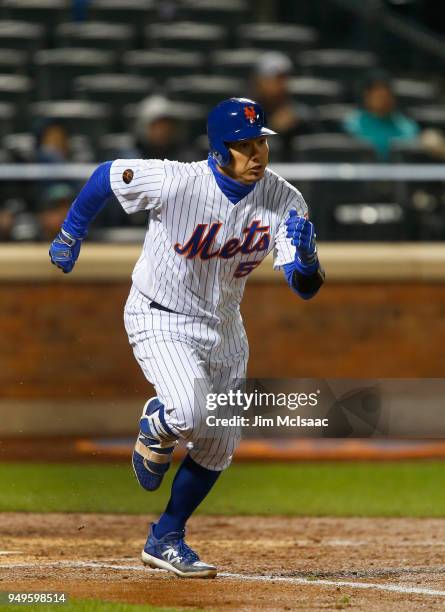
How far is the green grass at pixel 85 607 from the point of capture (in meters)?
4.09

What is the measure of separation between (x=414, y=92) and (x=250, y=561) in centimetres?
621

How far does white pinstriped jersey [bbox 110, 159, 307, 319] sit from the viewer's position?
4715mm

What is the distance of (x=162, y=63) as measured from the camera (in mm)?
10828

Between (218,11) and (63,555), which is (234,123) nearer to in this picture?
(63,555)

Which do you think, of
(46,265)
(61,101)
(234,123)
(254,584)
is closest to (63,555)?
(254,584)

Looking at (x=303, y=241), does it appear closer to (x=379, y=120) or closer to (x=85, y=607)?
(x=85, y=607)

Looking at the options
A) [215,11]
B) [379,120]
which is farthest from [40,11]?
[379,120]

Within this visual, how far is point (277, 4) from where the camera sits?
11.4 meters

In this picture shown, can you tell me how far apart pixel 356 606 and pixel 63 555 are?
1731 millimetres

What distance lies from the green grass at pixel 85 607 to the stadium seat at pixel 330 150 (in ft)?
17.9

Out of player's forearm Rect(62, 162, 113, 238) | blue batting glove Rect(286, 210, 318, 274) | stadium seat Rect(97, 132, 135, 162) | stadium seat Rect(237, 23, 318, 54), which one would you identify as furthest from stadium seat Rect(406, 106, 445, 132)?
blue batting glove Rect(286, 210, 318, 274)

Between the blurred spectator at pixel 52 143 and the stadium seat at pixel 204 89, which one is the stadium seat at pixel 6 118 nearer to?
the blurred spectator at pixel 52 143

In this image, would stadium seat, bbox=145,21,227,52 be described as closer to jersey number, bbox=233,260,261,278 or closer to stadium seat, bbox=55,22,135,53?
stadium seat, bbox=55,22,135,53

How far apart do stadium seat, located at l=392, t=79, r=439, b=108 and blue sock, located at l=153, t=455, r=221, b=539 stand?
6.19m
